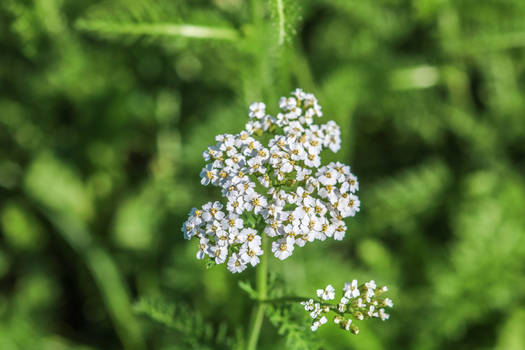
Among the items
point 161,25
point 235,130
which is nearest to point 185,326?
point 235,130

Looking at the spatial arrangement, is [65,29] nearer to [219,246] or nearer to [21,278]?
[21,278]

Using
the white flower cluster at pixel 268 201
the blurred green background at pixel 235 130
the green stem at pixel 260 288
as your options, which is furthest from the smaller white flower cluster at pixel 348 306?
the blurred green background at pixel 235 130

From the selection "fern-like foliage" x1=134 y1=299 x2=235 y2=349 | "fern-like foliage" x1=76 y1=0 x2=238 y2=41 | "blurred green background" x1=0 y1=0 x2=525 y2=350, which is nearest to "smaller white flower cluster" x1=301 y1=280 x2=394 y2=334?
"fern-like foliage" x1=134 y1=299 x2=235 y2=349

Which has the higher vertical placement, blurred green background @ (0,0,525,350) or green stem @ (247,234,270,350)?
blurred green background @ (0,0,525,350)

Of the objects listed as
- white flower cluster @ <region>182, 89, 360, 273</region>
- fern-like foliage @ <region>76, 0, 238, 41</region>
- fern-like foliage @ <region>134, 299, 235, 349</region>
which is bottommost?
fern-like foliage @ <region>134, 299, 235, 349</region>

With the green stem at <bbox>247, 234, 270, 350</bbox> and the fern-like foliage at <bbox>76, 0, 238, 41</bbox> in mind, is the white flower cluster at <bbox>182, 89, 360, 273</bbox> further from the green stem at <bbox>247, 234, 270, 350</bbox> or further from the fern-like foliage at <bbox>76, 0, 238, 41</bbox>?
the fern-like foliage at <bbox>76, 0, 238, 41</bbox>

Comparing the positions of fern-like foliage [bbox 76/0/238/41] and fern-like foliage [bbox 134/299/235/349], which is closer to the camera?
fern-like foliage [bbox 134/299/235/349]
